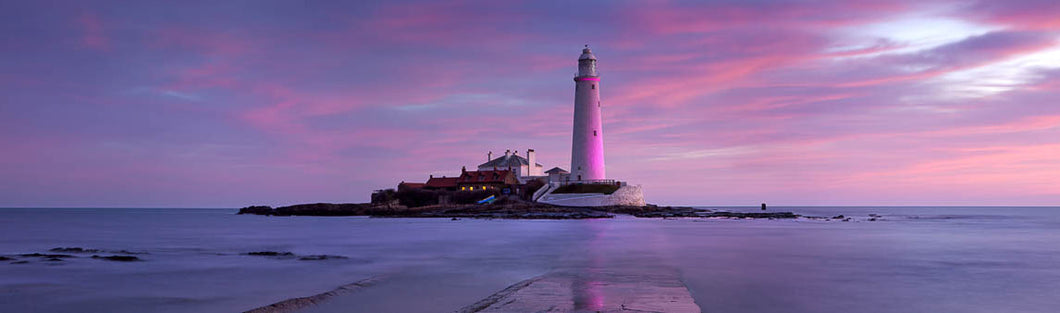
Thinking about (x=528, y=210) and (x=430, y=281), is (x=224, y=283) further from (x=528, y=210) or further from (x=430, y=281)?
(x=528, y=210)

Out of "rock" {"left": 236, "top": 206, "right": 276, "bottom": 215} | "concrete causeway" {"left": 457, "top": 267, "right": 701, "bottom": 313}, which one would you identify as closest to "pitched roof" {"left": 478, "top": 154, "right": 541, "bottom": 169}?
"rock" {"left": 236, "top": 206, "right": 276, "bottom": 215}

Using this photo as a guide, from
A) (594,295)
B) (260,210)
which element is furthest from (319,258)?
(260,210)

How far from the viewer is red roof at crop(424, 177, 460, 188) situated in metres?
71.9

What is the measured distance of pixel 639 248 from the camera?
2452cm

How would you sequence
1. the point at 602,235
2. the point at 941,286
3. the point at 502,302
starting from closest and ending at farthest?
the point at 502,302 < the point at 941,286 < the point at 602,235

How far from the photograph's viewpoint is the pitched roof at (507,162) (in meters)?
75.8

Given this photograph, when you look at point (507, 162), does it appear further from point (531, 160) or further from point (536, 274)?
point (536, 274)

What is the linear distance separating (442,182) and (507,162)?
7.37m

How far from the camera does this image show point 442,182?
72.7m

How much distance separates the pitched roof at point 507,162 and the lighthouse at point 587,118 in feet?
50.8

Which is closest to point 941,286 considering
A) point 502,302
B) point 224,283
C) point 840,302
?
point 840,302

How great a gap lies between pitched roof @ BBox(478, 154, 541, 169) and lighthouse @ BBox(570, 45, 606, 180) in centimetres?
1549

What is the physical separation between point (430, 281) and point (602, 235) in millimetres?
16925

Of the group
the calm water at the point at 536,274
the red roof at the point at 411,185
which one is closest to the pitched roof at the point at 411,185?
the red roof at the point at 411,185
